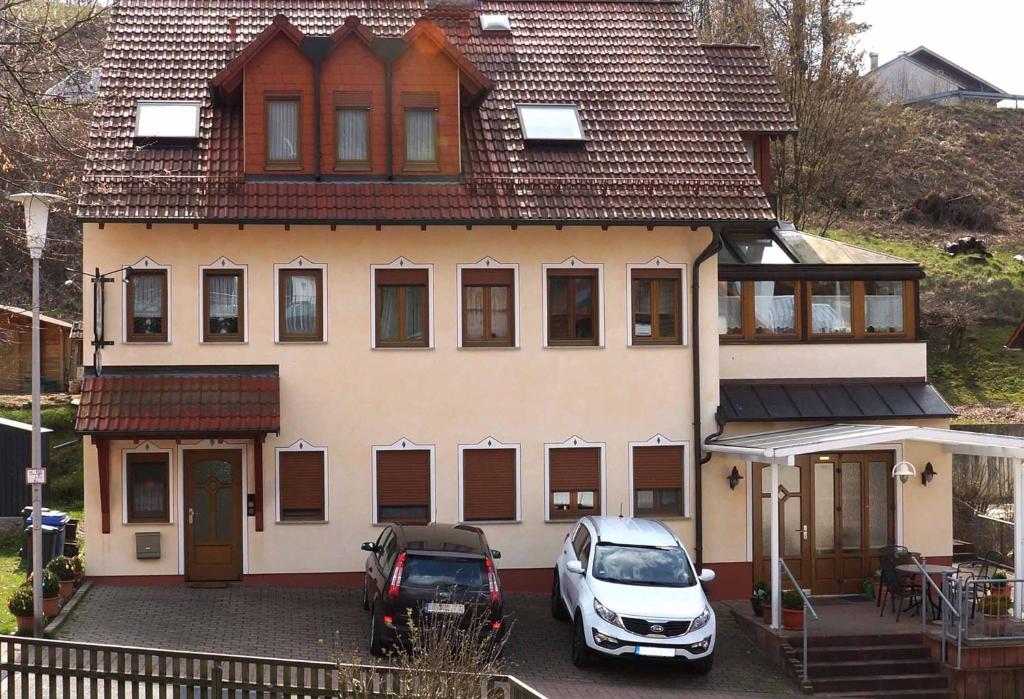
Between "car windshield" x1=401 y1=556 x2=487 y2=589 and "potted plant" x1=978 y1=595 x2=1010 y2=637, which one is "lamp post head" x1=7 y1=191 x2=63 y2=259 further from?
"potted plant" x1=978 y1=595 x2=1010 y2=637

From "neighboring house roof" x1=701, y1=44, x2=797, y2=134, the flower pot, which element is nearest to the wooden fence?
the flower pot

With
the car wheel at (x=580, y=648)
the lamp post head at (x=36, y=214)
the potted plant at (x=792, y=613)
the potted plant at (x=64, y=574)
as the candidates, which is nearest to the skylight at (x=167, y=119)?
the lamp post head at (x=36, y=214)

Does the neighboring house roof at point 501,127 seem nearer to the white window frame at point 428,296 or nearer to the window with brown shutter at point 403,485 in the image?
the white window frame at point 428,296

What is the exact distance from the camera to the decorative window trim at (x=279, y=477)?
63.4 ft

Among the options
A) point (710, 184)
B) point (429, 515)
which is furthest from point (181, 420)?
point (710, 184)

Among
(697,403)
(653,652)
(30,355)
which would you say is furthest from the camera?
(30,355)

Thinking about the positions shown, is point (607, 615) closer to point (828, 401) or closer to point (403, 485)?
point (403, 485)

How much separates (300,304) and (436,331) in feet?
7.53

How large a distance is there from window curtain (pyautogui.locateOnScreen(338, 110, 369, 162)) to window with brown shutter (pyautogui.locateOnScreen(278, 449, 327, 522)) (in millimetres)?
4928

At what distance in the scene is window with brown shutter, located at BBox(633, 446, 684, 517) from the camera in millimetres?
20219

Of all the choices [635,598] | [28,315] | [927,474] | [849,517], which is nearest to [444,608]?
[635,598]

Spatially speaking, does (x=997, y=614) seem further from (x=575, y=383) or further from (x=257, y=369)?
A: (x=257, y=369)

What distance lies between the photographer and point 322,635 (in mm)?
16469

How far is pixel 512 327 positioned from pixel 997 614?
874 centimetres
